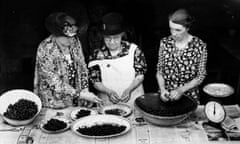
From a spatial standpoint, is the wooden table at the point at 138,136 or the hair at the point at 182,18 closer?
the wooden table at the point at 138,136

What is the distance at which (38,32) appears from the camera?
3.98m

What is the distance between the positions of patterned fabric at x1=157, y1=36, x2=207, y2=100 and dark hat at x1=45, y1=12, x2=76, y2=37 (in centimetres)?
101

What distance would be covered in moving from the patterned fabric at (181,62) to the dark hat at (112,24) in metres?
0.50

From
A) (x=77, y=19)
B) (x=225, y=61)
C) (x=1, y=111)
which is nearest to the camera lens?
(x=1, y=111)

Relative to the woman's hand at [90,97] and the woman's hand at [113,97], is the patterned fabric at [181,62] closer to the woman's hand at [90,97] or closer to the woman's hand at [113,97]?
the woman's hand at [113,97]

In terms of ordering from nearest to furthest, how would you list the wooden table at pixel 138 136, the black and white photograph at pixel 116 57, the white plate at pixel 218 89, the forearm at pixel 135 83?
1. the wooden table at pixel 138 136
2. the black and white photograph at pixel 116 57
3. the white plate at pixel 218 89
4. the forearm at pixel 135 83

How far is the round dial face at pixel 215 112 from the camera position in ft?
11.4

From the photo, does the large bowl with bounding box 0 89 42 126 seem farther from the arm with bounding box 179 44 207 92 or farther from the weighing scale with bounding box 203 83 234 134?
the weighing scale with bounding box 203 83 234 134

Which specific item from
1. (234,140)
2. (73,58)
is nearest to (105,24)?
(73,58)

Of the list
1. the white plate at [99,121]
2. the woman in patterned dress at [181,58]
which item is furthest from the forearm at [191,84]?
the white plate at [99,121]

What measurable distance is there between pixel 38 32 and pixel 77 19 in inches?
18.1

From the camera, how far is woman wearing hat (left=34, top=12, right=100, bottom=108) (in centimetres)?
386

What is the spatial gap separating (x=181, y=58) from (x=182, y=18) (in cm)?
43

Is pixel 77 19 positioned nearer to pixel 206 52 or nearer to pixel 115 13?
pixel 115 13
